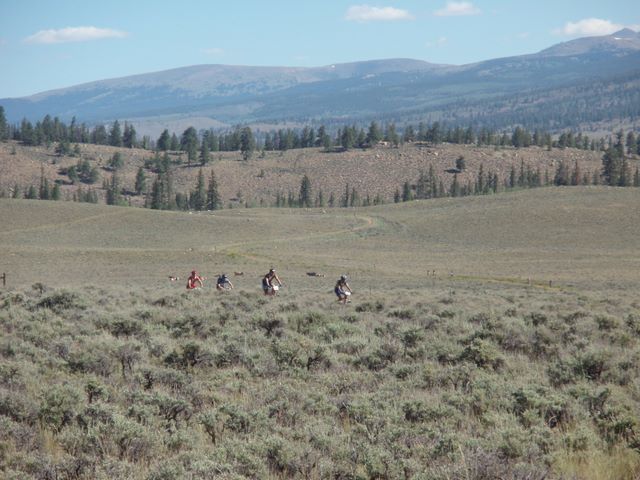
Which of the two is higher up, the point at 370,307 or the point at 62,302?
the point at 62,302

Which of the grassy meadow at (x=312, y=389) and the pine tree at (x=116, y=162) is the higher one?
the pine tree at (x=116, y=162)

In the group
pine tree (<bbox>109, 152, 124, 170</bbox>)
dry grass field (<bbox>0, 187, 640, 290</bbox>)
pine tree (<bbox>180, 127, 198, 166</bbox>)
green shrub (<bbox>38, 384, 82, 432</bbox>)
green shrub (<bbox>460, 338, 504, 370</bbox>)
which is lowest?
dry grass field (<bbox>0, 187, 640, 290</bbox>)

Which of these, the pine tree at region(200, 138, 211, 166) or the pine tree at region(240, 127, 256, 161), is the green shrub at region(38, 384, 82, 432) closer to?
the pine tree at region(200, 138, 211, 166)

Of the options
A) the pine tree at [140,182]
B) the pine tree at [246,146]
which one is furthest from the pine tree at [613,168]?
the pine tree at [140,182]

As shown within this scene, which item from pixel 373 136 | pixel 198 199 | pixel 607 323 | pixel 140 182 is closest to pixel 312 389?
pixel 607 323

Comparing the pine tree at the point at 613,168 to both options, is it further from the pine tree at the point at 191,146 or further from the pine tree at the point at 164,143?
the pine tree at the point at 164,143

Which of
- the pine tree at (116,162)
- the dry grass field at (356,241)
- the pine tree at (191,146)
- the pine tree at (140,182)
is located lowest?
the dry grass field at (356,241)

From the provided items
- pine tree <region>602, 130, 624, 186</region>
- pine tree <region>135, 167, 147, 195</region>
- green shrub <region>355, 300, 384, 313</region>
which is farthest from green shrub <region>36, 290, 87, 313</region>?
pine tree <region>135, 167, 147, 195</region>

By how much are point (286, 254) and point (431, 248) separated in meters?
16.8

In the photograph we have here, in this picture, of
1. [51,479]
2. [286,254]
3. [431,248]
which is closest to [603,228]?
[431,248]

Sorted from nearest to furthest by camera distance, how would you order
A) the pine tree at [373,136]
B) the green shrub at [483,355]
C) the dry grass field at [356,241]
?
the green shrub at [483,355]
the dry grass field at [356,241]
the pine tree at [373,136]

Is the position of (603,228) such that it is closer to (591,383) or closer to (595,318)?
(595,318)

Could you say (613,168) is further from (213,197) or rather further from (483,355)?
(483,355)

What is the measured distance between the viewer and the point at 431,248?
74.6 meters
